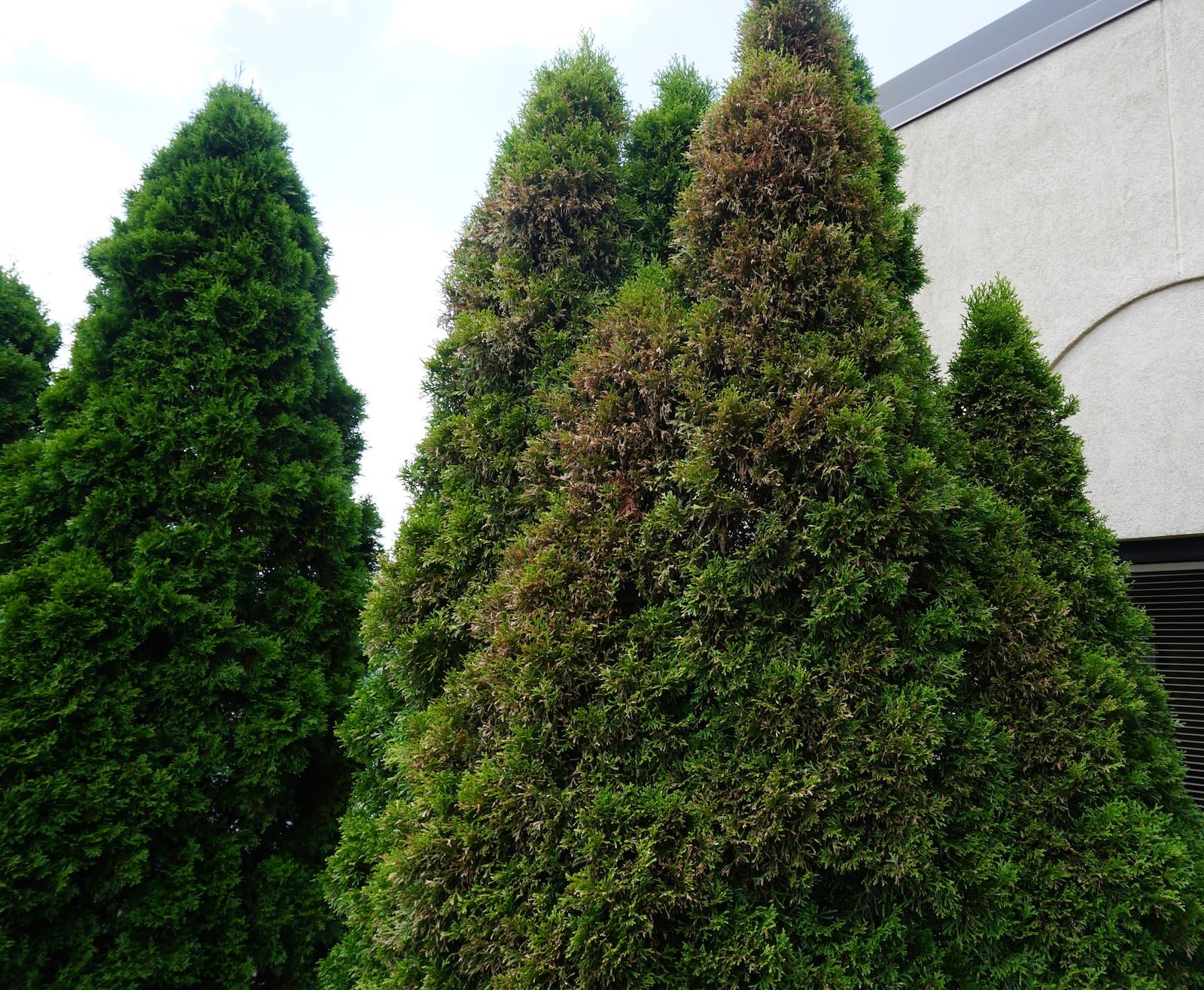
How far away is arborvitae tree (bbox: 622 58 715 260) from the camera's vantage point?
409 centimetres

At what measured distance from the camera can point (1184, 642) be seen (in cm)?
518

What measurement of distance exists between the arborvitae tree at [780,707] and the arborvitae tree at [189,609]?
1760 millimetres

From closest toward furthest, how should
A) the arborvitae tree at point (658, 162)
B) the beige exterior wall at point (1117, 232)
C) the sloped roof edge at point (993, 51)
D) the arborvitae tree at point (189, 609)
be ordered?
1. the arborvitae tree at point (189, 609)
2. the arborvitae tree at point (658, 162)
3. the beige exterior wall at point (1117, 232)
4. the sloped roof edge at point (993, 51)

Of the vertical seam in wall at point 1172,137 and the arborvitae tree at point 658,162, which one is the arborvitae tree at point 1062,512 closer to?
the arborvitae tree at point 658,162

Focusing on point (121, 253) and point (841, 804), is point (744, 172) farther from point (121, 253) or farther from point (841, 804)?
point (121, 253)

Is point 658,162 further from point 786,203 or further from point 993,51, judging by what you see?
point 993,51

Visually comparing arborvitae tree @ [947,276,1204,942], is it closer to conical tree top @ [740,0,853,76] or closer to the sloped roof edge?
conical tree top @ [740,0,853,76]

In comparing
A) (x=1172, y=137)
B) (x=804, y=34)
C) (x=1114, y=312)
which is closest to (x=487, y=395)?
(x=804, y=34)

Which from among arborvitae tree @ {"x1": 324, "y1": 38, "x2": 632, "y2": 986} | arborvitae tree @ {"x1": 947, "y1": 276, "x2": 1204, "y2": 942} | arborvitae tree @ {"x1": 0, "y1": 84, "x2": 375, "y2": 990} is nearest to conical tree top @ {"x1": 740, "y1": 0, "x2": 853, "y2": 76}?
arborvitae tree @ {"x1": 324, "y1": 38, "x2": 632, "y2": 986}

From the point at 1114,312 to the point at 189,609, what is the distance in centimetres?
724

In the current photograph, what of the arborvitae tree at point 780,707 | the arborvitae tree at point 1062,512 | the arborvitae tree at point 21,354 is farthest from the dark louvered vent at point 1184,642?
the arborvitae tree at point 21,354

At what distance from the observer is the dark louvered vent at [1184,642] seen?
5117mm

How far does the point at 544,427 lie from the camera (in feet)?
11.2

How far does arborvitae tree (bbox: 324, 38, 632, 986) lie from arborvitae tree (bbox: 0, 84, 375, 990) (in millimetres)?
905
